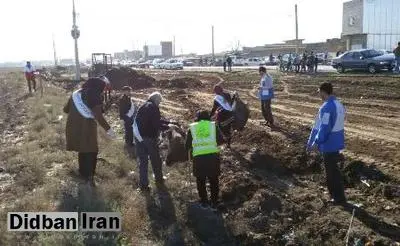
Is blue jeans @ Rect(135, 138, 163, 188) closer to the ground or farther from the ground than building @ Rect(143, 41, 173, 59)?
closer to the ground

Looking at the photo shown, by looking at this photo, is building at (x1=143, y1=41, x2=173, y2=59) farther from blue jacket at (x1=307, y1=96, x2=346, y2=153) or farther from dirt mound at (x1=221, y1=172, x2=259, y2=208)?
blue jacket at (x1=307, y1=96, x2=346, y2=153)

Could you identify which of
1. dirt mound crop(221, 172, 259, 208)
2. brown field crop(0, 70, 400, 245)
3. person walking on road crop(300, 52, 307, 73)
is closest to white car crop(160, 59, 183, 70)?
person walking on road crop(300, 52, 307, 73)

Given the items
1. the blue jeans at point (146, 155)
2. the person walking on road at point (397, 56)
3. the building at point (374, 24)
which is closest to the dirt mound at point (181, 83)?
the person walking on road at point (397, 56)

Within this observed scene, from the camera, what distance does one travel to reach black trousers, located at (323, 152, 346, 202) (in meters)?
8.04

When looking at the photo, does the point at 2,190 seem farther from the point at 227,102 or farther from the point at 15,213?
the point at 227,102

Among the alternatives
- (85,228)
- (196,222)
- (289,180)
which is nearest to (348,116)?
(289,180)

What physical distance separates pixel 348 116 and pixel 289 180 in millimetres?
7401

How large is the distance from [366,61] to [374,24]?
26340mm

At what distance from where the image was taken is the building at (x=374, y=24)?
5616cm

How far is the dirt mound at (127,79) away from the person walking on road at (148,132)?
82.1ft

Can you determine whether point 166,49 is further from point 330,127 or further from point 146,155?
point 330,127

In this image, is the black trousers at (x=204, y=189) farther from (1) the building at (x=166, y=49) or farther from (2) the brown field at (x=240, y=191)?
(1) the building at (x=166, y=49)

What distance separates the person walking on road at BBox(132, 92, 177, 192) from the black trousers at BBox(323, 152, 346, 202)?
2.81m

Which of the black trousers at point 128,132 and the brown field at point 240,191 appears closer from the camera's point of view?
the brown field at point 240,191
